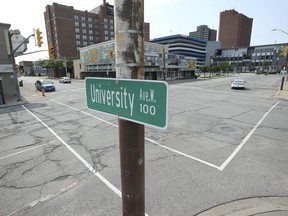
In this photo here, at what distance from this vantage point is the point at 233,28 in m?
176

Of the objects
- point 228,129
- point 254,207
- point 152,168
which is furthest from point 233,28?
point 254,207

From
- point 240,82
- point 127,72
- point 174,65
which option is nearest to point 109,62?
point 174,65

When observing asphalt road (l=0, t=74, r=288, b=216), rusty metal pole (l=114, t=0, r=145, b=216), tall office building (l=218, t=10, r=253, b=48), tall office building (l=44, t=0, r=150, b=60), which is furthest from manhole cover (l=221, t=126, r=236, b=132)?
tall office building (l=218, t=10, r=253, b=48)

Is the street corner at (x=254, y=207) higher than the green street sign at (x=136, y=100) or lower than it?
lower

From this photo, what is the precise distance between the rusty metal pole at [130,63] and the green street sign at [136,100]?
0.30 ft

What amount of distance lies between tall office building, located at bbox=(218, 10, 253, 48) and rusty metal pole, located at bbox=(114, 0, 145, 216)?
205 m

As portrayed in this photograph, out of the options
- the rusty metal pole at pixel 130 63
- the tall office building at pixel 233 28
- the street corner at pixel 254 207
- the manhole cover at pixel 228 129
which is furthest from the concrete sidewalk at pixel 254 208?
the tall office building at pixel 233 28

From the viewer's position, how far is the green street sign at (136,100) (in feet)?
4.46

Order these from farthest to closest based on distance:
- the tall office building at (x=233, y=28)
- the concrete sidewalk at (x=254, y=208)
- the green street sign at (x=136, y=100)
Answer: the tall office building at (x=233, y=28)
the concrete sidewalk at (x=254, y=208)
the green street sign at (x=136, y=100)

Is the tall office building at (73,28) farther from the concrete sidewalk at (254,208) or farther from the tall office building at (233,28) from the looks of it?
the tall office building at (233,28)

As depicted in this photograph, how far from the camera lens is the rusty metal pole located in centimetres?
151

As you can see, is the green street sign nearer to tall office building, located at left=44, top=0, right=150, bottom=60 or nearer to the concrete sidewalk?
the concrete sidewalk

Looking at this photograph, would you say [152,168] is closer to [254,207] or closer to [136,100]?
[254,207]

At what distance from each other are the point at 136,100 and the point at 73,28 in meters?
98.4
